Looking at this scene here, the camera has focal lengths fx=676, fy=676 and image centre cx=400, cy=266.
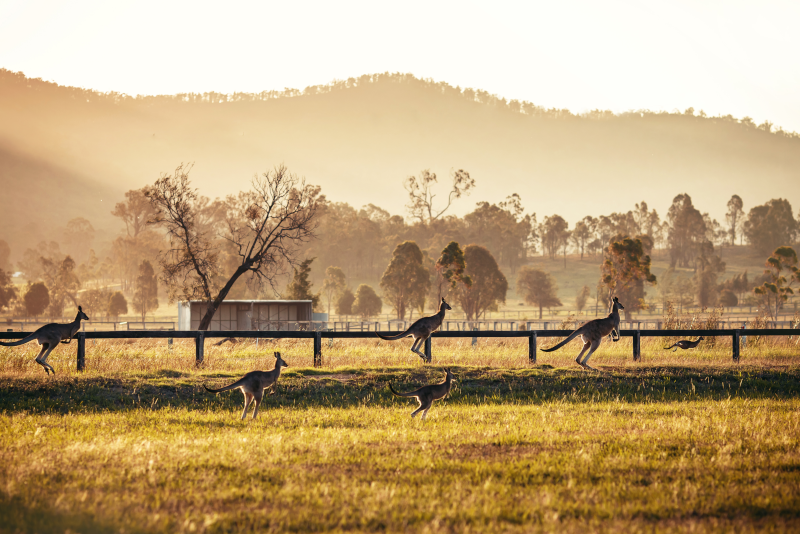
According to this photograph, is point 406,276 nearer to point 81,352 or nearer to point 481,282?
point 481,282

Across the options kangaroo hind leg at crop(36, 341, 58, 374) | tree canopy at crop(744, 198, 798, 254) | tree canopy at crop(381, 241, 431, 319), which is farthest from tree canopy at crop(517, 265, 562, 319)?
kangaroo hind leg at crop(36, 341, 58, 374)

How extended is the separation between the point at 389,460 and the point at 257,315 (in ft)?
143

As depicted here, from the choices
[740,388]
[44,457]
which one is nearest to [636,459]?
[44,457]

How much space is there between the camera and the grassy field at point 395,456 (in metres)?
5.83

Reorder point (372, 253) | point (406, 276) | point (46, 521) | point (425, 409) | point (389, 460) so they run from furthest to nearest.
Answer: point (372, 253), point (406, 276), point (425, 409), point (389, 460), point (46, 521)

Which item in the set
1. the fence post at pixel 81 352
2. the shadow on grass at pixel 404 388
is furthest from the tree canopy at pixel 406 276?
the fence post at pixel 81 352

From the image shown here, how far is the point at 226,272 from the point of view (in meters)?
102

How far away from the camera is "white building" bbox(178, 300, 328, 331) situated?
157 ft

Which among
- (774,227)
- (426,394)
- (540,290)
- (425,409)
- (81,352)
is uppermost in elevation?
(774,227)

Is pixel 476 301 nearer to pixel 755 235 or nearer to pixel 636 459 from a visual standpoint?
pixel 636 459

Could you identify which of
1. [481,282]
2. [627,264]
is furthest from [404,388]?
[481,282]

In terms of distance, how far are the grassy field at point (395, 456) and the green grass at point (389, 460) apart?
3 centimetres

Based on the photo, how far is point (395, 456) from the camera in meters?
8.13

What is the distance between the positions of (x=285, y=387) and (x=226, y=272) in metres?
90.9
